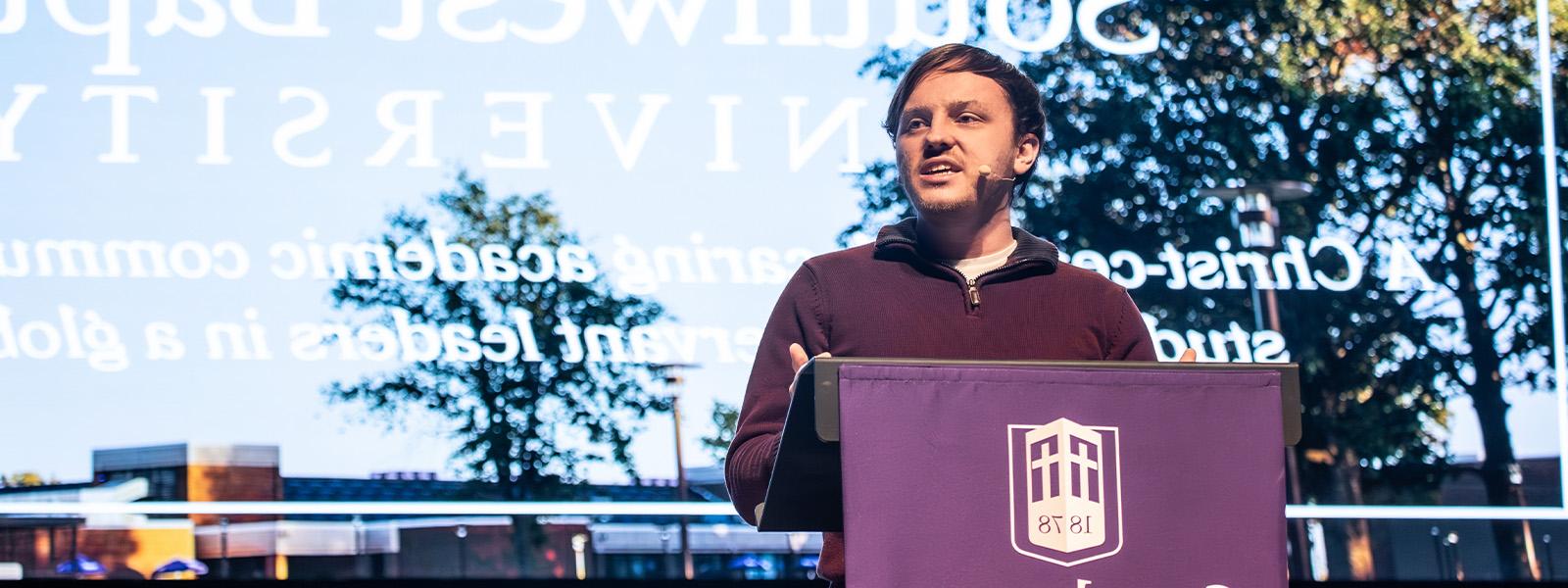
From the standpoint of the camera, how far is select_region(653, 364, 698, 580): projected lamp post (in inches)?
128

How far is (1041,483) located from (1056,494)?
0.5 inches

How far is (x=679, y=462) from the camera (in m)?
3.24

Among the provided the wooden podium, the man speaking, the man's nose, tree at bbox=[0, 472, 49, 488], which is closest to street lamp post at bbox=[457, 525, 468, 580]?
tree at bbox=[0, 472, 49, 488]

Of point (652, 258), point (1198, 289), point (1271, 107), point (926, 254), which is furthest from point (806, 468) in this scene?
point (1271, 107)

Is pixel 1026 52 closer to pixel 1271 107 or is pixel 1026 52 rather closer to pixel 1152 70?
pixel 1152 70

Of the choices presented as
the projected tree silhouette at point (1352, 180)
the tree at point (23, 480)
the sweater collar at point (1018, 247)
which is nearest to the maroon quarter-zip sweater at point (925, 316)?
the sweater collar at point (1018, 247)

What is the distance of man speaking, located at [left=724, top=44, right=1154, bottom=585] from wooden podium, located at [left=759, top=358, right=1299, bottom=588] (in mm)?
347

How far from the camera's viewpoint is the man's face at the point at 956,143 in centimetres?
148

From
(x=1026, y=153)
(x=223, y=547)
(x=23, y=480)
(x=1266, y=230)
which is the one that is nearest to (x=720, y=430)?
(x=223, y=547)

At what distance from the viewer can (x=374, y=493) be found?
3193 mm

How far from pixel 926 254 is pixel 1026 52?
6.75 ft

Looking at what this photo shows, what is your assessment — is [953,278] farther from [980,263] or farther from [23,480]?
[23,480]

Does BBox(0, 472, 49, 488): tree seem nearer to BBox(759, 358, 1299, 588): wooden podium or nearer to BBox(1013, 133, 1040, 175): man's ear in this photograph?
BBox(1013, 133, 1040, 175): man's ear

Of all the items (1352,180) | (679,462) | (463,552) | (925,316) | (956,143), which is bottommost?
(463,552)
